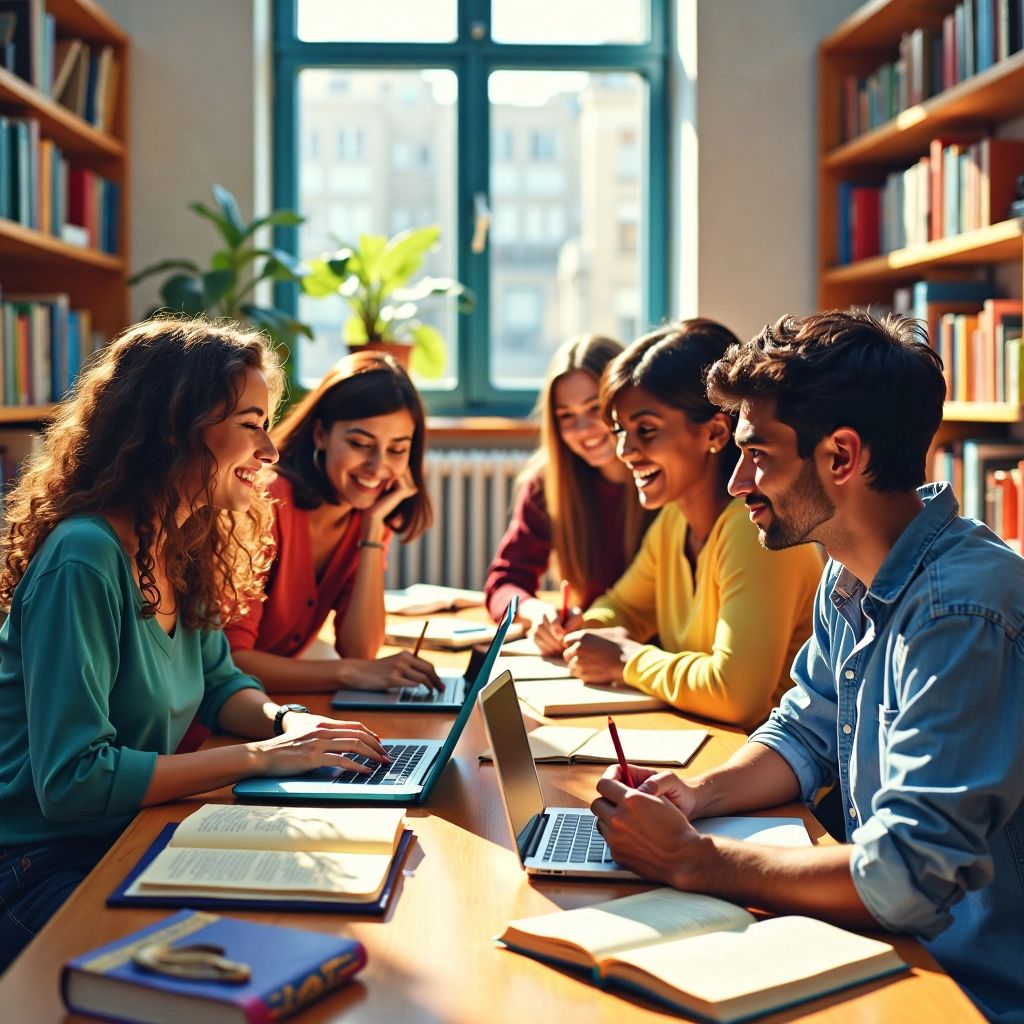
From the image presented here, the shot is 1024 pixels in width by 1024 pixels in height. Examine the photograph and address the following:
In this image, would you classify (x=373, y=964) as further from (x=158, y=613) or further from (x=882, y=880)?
(x=158, y=613)

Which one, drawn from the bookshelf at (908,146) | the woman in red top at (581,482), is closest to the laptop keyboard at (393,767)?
the woman in red top at (581,482)

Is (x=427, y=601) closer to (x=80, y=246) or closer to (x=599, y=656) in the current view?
(x=599, y=656)

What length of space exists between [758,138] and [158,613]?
3052mm

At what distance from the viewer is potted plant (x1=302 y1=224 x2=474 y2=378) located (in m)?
3.93

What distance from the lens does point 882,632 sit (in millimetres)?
1223

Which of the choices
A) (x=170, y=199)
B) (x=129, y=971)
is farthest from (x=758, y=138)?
(x=129, y=971)

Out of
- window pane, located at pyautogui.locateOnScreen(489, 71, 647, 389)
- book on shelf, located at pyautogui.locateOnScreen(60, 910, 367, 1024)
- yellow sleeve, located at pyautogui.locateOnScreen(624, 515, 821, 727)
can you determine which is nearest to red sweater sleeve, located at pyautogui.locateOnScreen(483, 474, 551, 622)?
yellow sleeve, located at pyautogui.locateOnScreen(624, 515, 821, 727)

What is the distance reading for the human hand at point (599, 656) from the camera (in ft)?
6.45

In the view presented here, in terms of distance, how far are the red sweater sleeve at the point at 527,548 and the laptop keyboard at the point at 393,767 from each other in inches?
47.3

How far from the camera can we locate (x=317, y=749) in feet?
4.72

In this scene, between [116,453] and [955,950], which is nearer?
[955,950]

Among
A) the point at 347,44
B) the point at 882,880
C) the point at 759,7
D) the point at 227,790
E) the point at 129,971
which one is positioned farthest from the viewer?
the point at 347,44

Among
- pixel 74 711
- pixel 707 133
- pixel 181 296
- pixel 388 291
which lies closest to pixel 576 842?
pixel 74 711

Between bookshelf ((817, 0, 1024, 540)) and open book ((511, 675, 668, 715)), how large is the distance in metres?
1.48
